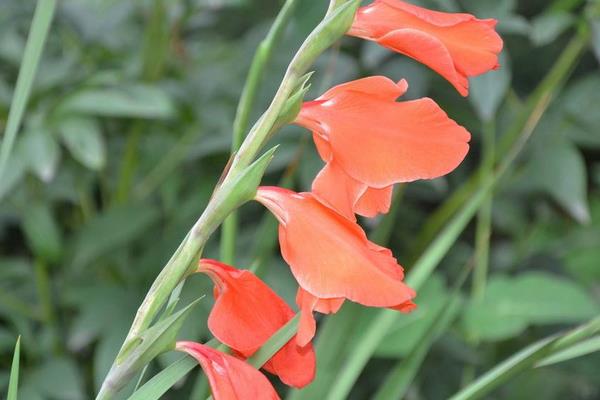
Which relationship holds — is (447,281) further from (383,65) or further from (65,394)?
(65,394)

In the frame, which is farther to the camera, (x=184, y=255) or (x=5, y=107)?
(x=5, y=107)

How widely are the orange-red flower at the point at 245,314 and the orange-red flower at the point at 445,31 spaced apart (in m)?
0.11

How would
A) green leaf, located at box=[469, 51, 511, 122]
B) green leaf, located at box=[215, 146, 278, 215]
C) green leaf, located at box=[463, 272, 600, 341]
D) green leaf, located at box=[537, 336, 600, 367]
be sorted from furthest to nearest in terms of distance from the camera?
green leaf, located at box=[463, 272, 600, 341] → green leaf, located at box=[469, 51, 511, 122] → green leaf, located at box=[537, 336, 600, 367] → green leaf, located at box=[215, 146, 278, 215]

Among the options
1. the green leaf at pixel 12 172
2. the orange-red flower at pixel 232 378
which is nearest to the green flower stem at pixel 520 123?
the green leaf at pixel 12 172

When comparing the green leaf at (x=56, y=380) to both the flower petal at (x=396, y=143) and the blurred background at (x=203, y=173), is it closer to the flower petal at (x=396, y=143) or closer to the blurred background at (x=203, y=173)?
the blurred background at (x=203, y=173)

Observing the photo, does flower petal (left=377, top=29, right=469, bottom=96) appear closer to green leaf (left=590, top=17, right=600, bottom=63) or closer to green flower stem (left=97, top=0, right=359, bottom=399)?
green flower stem (left=97, top=0, right=359, bottom=399)

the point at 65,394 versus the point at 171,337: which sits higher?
the point at 171,337

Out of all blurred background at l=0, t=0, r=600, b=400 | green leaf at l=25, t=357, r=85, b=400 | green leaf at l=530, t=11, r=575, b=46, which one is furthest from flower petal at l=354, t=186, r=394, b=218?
green leaf at l=25, t=357, r=85, b=400

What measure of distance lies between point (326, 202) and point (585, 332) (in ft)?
0.51

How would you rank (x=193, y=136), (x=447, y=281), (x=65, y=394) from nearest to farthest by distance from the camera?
(x=65, y=394), (x=193, y=136), (x=447, y=281)

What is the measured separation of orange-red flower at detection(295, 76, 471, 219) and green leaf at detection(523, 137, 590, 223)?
25.4 inches

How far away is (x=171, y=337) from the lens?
39 centimetres

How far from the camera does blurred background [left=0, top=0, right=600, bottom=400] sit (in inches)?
38.0

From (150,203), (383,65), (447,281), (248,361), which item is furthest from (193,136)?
(248,361)
